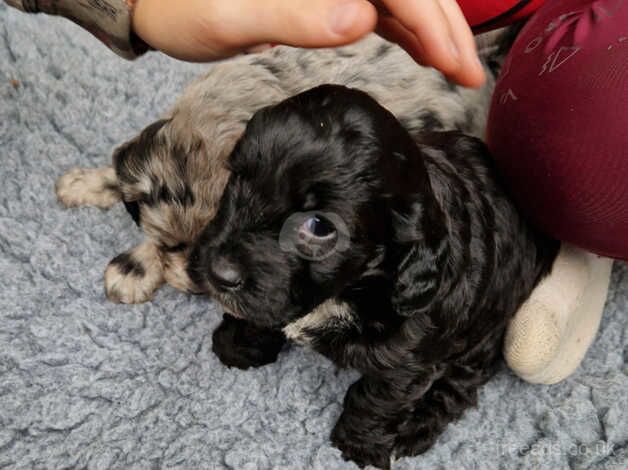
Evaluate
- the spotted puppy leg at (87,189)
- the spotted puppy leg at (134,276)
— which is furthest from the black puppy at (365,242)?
the spotted puppy leg at (87,189)

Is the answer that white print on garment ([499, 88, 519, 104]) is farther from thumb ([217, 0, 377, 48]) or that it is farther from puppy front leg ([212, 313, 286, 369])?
puppy front leg ([212, 313, 286, 369])

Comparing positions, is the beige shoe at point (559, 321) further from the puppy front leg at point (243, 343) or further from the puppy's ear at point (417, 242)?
the puppy front leg at point (243, 343)

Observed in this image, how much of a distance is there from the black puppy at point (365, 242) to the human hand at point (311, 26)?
164 millimetres

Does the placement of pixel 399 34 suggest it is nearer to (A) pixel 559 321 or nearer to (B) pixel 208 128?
(B) pixel 208 128

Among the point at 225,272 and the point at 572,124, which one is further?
the point at 572,124

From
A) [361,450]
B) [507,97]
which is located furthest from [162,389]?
[507,97]

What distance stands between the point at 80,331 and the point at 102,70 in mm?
1166

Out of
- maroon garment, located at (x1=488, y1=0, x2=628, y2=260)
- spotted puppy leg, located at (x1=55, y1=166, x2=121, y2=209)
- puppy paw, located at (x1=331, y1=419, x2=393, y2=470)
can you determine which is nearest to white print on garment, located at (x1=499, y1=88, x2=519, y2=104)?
maroon garment, located at (x1=488, y1=0, x2=628, y2=260)

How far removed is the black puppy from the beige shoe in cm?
14

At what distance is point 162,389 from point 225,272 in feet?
2.80

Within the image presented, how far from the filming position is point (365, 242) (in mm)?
1435

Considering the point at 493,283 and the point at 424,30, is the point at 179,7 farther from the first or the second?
the point at 493,283

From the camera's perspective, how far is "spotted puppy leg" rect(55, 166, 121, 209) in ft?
8.04

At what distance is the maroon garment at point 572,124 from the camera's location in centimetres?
167
